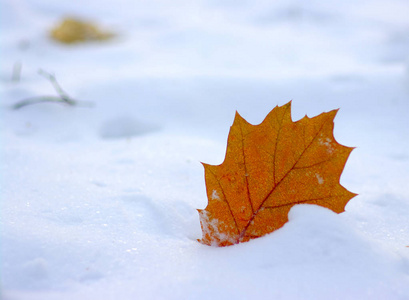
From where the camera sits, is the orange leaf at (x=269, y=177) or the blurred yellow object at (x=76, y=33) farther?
the blurred yellow object at (x=76, y=33)

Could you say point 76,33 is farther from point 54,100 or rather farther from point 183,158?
point 183,158

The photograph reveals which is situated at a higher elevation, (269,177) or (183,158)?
(269,177)

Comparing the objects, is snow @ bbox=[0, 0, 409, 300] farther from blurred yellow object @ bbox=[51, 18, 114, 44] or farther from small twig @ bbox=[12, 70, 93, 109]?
blurred yellow object @ bbox=[51, 18, 114, 44]

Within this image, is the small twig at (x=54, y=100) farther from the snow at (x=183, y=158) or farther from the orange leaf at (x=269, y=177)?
the orange leaf at (x=269, y=177)

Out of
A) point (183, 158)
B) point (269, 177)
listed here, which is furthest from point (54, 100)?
point (269, 177)

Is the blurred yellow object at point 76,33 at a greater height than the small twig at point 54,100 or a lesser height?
greater

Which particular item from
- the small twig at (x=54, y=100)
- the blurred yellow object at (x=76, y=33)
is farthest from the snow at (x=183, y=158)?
the blurred yellow object at (x=76, y=33)

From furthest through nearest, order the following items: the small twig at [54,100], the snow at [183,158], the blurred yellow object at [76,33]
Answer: the blurred yellow object at [76,33], the small twig at [54,100], the snow at [183,158]

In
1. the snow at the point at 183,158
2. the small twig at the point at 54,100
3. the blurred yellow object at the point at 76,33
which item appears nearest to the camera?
the snow at the point at 183,158
